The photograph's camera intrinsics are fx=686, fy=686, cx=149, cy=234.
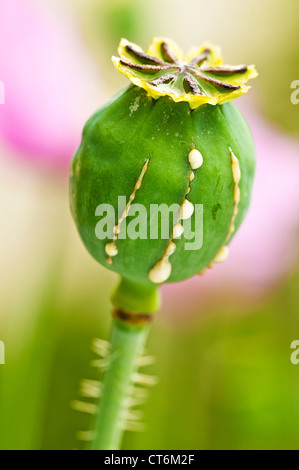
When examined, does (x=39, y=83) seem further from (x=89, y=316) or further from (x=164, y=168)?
(x=164, y=168)

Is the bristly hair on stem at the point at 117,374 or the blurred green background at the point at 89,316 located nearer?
the bristly hair on stem at the point at 117,374

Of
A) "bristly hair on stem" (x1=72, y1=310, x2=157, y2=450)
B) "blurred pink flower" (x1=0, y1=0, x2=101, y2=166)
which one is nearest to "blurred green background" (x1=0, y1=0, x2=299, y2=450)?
"blurred pink flower" (x1=0, y1=0, x2=101, y2=166)

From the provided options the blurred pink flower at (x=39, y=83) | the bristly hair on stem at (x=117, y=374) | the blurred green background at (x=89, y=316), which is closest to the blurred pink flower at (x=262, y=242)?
the blurred green background at (x=89, y=316)

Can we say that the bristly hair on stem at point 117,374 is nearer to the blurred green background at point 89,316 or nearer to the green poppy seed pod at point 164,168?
the green poppy seed pod at point 164,168

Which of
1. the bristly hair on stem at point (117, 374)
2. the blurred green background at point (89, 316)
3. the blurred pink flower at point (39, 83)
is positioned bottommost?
the bristly hair on stem at point (117, 374)

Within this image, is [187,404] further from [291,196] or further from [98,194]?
[98,194]

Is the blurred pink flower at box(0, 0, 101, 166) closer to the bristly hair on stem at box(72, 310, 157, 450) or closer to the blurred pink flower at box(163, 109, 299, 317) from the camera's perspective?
the blurred pink flower at box(163, 109, 299, 317)

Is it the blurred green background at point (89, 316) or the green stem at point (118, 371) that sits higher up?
the blurred green background at point (89, 316)

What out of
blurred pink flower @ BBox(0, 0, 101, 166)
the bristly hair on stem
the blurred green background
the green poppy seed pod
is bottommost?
the bristly hair on stem
